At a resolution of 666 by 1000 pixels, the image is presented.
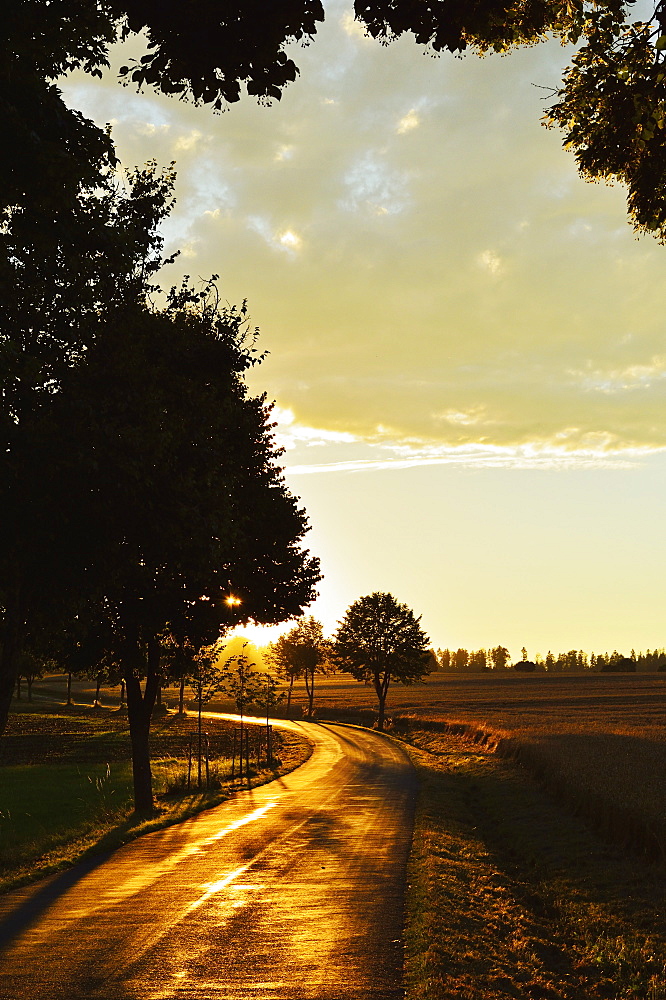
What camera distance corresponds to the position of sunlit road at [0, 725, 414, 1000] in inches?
343

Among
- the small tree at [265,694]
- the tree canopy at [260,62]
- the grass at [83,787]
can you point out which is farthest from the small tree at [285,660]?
the tree canopy at [260,62]

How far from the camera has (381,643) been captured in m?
84.1

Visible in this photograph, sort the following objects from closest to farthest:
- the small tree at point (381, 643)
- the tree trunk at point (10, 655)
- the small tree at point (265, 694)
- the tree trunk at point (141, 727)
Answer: the tree trunk at point (10, 655) < the tree trunk at point (141, 727) < the small tree at point (265, 694) < the small tree at point (381, 643)

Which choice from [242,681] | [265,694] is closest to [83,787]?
[242,681]

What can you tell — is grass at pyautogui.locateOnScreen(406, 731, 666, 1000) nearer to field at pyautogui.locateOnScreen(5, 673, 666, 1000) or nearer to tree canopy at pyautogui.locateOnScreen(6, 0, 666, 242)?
field at pyautogui.locateOnScreen(5, 673, 666, 1000)

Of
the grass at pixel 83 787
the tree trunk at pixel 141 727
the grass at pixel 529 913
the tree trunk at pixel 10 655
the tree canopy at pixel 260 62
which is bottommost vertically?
the grass at pixel 83 787

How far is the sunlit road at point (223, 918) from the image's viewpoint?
8719mm

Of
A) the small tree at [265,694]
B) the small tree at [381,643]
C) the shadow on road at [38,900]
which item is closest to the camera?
the shadow on road at [38,900]

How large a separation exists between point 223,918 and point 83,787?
27.3m

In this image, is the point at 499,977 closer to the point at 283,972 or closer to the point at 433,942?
the point at 433,942

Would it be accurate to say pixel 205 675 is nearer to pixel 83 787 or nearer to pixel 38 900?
pixel 83 787

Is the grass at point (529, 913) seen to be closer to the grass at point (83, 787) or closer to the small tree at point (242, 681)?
the grass at point (83, 787)

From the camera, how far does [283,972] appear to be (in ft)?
29.5

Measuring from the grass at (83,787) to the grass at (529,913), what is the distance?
7.11 metres
